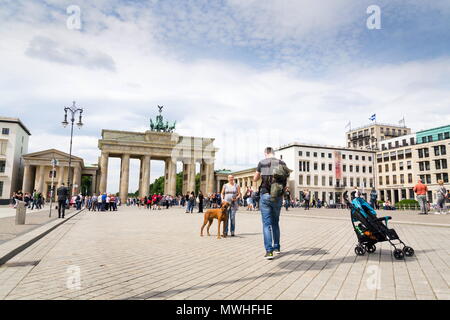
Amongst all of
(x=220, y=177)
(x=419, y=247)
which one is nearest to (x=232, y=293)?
(x=419, y=247)

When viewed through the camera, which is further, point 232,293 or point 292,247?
point 292,247

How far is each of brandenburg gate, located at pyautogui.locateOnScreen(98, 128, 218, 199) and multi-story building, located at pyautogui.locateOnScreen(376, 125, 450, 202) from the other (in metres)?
44.9

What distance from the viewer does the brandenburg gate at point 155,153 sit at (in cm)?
6456

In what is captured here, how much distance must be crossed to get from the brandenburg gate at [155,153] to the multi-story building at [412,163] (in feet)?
147

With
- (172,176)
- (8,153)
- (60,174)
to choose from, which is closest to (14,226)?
(172,176)

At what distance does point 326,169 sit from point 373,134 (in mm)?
28779

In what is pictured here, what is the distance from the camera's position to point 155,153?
6719cm

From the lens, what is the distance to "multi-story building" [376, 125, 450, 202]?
66625mm

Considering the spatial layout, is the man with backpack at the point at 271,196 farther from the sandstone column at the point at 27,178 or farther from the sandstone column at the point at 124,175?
the sandstone column at the point at 27,178

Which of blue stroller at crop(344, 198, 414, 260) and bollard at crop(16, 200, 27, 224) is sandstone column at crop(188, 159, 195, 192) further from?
blue stroller at crop(344, 198, 414, 260)

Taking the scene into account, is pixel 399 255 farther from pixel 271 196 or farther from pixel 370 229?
pixel 271 196
